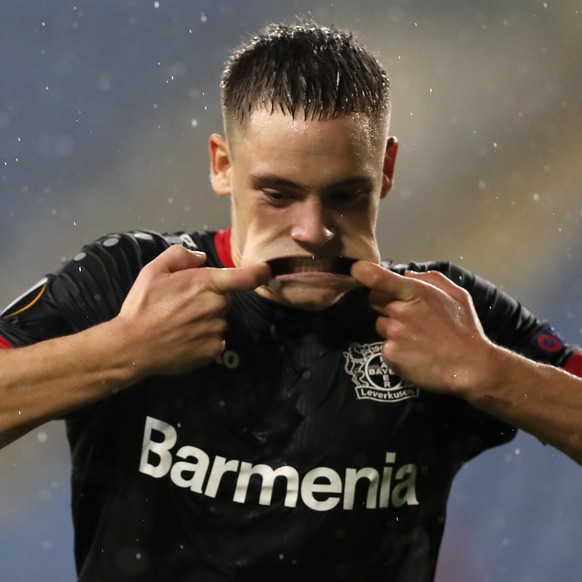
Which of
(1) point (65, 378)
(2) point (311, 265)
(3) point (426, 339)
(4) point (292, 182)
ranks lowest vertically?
(1) point (65, 378)

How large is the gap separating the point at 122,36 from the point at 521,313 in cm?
227

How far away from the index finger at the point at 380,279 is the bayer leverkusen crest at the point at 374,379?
0.83ft

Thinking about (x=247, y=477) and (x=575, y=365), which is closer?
(x=247, y=477)

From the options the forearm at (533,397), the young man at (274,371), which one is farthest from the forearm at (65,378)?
the forearm at (533,397)

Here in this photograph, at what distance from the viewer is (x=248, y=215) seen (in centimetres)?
171

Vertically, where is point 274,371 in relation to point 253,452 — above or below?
above

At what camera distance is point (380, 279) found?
158cm

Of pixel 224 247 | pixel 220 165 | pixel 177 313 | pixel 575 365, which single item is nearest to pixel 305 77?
pixel 220 165

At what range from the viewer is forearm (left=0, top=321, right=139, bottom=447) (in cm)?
156

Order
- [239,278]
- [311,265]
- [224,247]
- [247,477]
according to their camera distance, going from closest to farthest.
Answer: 1. [239,278]
2. [311,265]
3. [247,477]
4. [224,247]

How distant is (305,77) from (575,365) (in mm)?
718

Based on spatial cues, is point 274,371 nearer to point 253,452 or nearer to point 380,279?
point 253,452

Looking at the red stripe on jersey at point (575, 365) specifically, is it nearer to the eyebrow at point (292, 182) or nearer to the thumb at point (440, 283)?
the thumb at point (440, 283)

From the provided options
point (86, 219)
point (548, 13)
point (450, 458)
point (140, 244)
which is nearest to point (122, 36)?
point (86, 219)
